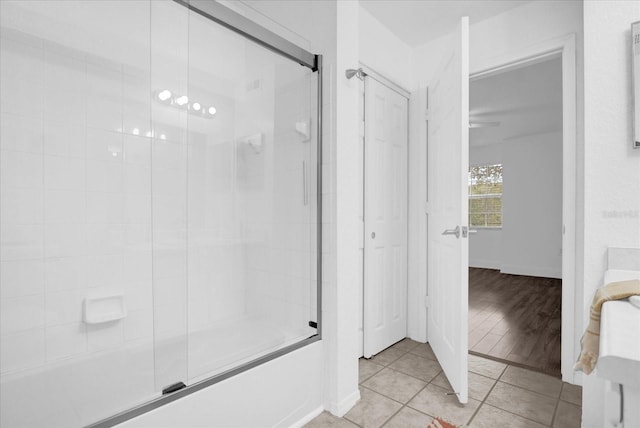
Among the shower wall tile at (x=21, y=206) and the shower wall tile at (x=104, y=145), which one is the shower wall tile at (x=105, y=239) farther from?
the shower wall tile at (x=104, y=145)

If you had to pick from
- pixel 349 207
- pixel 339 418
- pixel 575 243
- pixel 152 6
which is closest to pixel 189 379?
pixel 339 418

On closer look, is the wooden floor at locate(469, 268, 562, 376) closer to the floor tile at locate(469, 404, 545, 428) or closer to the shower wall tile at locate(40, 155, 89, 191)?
the floor tile at locate(469, 404, 545, 428)

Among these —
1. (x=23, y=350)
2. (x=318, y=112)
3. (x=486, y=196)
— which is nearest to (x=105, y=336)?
(x=23, y=350)

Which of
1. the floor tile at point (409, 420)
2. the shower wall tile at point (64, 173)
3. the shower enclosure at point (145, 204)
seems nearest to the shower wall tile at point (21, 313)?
the shower enclosure at point (145, 204)

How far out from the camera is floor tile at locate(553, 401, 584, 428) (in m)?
1.68

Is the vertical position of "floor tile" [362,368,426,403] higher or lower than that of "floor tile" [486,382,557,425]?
lower

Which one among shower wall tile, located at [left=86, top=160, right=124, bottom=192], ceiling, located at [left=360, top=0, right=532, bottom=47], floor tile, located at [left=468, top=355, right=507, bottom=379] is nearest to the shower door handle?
shower wall tile, located at [left=86, top=160, right=124, bottom=192]

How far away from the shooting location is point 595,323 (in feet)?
3.13

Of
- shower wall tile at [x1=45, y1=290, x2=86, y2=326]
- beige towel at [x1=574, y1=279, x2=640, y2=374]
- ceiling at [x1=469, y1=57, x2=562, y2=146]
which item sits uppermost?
ceiling at [x1=469, y1=57, x2=562, y2=146]

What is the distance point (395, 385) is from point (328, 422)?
1.86 feet

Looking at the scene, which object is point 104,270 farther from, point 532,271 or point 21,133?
point 532,271

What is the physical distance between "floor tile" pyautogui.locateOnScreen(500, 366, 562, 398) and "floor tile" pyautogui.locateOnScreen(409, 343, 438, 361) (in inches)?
19.0

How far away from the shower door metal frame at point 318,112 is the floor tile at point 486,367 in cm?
125

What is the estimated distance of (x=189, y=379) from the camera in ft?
4.36
